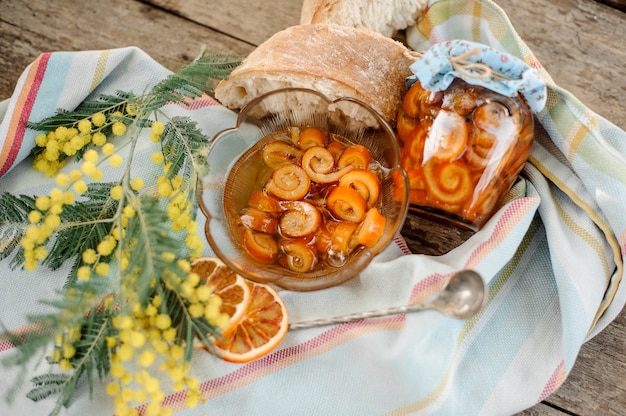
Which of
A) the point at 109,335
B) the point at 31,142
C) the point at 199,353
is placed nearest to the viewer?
the point at 109,335

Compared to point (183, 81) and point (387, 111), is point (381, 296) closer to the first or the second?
point (387, 111)

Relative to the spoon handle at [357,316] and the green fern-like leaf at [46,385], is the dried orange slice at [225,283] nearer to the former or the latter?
the spoon handle at [357,316]

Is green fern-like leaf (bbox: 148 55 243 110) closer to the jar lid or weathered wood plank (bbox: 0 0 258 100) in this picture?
weathered wood plank (bbox: 0 0 258 100)

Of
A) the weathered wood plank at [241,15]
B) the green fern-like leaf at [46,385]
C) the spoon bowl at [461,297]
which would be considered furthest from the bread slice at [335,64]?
the green fern-like leaf at [46,385]

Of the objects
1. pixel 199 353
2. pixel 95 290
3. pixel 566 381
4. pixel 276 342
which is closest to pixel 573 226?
pixel 566 381

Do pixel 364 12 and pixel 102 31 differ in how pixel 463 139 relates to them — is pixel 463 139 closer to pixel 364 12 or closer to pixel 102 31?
pixel 364 12

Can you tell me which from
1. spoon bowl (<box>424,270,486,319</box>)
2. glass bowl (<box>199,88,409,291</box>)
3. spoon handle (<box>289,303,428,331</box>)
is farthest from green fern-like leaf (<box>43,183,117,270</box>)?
spoon bowl (<box>424,270,486,319</box>)

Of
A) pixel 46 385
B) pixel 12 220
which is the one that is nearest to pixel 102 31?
pixel 12 220
